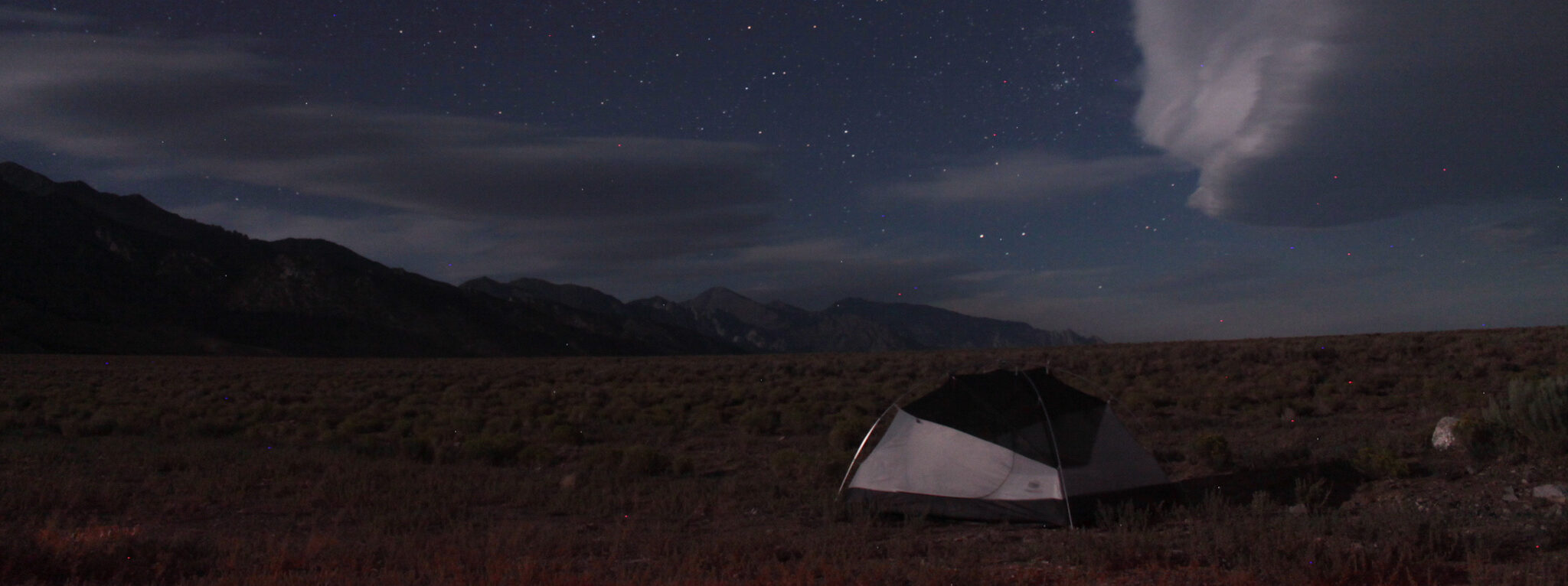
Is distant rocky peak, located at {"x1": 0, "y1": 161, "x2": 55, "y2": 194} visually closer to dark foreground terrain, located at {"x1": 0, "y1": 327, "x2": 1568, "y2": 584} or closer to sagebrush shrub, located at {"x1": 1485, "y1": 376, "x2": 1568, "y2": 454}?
dark foreground terrain, located at {"x1": 0, "y1": 327, "x2": 1568, "y2": 584}

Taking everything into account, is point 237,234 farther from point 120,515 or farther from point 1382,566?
point 1382,566

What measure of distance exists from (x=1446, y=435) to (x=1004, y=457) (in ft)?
21.1

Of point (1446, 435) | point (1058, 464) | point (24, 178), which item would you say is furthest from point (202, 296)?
point (1446, 435)

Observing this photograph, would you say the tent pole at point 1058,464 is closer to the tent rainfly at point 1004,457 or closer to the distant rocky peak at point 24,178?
the tent rainfly at point 1004,457

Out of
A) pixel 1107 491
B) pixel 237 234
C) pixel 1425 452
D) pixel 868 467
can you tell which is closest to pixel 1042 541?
pixel 1107 491

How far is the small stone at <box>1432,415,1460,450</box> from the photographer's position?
11.5 m

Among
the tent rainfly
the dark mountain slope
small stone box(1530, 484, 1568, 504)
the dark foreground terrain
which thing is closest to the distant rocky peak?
the dark mountain slope

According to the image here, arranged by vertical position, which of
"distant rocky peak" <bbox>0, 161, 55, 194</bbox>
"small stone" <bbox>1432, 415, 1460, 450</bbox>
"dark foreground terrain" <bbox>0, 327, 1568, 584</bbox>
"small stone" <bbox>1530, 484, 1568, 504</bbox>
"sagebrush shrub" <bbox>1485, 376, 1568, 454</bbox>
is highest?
"distant rocky peak" <bbox>0, 161, 55, 194</bbox>

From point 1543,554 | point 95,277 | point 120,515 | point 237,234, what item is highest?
point 237,234

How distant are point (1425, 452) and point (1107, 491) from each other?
196 inches

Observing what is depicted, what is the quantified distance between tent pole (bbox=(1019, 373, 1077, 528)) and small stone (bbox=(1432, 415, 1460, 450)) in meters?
5.72

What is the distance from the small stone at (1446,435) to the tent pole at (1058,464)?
18.8 feet

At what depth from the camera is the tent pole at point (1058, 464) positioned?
9.28m

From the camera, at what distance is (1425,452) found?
37.7 feet
